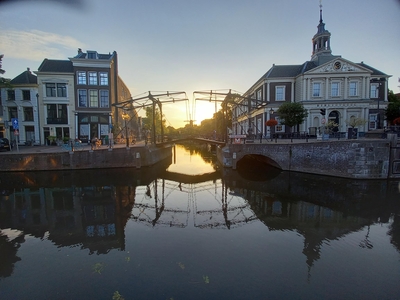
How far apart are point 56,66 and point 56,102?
4.70 meters

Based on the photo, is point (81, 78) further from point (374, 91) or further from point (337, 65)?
point (374, 91)

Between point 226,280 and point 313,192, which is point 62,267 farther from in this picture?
point 313,192

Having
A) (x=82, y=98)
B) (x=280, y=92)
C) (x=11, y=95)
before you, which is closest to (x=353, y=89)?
(x=280, y=92)

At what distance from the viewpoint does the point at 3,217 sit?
397 inches

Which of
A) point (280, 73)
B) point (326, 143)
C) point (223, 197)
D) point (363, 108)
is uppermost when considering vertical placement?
point (280, 73)

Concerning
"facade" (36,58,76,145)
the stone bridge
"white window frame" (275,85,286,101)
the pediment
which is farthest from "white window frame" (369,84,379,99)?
"facade" (36,58,76,145)

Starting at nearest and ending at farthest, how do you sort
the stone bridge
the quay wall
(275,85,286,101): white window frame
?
the stone bridge < the quay wall < (275,85,286,101): white window frame

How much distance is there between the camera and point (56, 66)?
2897 cm

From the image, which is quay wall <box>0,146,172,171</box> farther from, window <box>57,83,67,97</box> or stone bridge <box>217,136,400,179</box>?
stone bridge <box>217,136,400,179</box>

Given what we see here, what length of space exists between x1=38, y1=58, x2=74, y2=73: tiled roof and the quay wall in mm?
13969

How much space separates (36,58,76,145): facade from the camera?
1104 inches

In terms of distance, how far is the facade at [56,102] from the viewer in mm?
28047

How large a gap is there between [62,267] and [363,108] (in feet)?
109

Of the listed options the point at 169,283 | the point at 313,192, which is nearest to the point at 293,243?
the point at 169,283
